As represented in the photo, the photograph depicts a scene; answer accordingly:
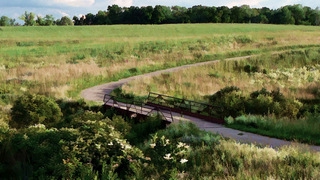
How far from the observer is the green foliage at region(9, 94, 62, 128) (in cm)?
2009

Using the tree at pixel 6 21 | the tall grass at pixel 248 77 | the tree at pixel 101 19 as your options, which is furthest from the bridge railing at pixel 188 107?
the tree at pixel 6 21

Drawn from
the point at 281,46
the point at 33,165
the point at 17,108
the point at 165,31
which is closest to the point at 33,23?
the point at 165,31

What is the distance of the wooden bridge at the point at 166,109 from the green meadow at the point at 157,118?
25.3 inches

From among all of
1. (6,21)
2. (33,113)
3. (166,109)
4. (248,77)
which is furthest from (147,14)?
(33,113)

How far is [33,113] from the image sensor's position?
20.1 m

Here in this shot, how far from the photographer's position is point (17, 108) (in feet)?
66.9

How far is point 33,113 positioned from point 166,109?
22.1 ft

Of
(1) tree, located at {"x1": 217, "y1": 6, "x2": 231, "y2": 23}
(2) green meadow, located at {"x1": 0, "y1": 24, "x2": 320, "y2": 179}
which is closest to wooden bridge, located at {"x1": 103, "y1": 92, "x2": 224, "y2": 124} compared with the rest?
(2) green meadow, located at {"x1": 0, "y1": 24, "x2": 320, "y2": 179}

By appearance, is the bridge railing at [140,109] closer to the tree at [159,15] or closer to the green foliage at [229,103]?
the green foliage at [229,103]

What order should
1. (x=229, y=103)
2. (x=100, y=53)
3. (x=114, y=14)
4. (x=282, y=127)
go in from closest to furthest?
(x=282, y=127) < (x=229, y=103) < (x=100, y=53) < (x=114, y=14)

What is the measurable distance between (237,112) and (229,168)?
10.9 metres

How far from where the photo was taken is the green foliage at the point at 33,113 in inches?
791

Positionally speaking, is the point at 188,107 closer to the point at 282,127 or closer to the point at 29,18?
the point at 282,127

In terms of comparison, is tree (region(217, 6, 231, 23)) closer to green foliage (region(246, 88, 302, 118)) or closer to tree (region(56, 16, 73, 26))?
tree (region(56, 16, 73, 26))
